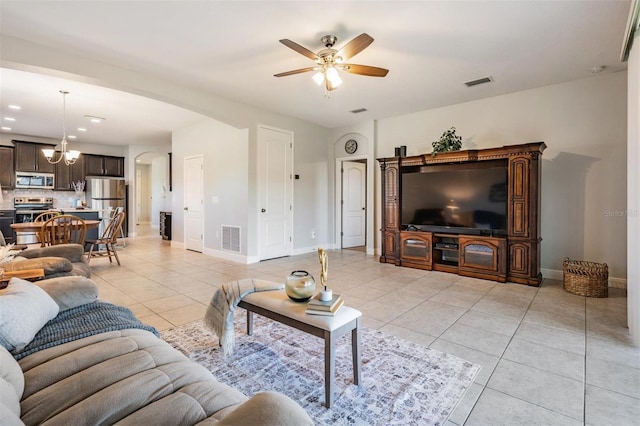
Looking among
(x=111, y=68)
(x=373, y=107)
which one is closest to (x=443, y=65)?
(x=373, y=107)

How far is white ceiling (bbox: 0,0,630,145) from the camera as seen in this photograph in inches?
107

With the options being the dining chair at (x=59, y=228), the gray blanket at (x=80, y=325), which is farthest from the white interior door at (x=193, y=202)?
the gray blanket at (x=80, y=325)

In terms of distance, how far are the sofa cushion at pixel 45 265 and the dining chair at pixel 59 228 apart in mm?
2008

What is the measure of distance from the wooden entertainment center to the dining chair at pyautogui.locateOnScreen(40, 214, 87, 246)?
4.95 metres

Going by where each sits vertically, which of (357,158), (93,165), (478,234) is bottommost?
(478,234)

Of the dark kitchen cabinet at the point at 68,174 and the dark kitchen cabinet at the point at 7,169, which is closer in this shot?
the dark kitchen cabinet at the point at 7,169

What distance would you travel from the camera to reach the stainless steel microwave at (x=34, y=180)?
290 inches

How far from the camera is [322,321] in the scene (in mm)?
1748

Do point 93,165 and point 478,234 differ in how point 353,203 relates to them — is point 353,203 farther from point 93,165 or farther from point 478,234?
point 93,165

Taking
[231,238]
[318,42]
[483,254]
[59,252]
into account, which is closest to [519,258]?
[483,254]

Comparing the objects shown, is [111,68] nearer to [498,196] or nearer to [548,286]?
[498,196]

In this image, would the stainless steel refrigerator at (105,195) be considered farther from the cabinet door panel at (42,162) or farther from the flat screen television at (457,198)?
the flat screen television at (457,198)

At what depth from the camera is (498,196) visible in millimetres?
4488

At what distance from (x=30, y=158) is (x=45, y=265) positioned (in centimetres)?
713
